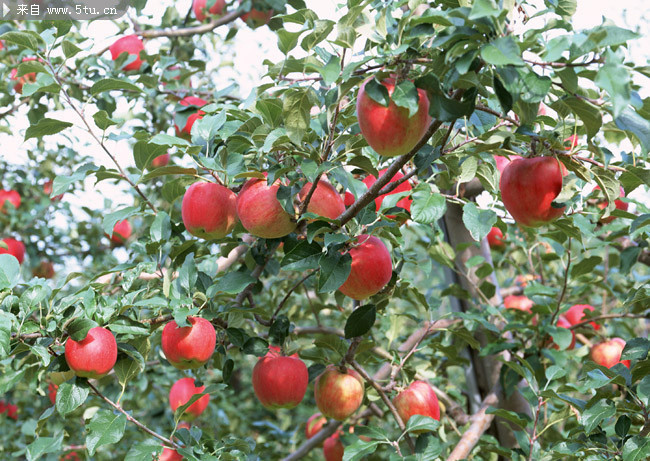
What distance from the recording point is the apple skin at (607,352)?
1715mm

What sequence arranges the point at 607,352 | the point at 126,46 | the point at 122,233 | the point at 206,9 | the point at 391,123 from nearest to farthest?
the point at 391,123
the point at 607,352
the point at 126,46
the point at 206,9
the point at 122,233

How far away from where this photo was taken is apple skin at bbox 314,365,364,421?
1.32m

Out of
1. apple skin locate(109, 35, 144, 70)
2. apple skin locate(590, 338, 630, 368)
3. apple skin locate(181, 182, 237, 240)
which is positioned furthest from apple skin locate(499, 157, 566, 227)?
apple skin locate(109, 35, 144, 70)

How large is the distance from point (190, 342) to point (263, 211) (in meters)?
0.30

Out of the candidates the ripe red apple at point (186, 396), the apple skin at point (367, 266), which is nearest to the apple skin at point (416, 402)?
the apple skin at point (367, 266)

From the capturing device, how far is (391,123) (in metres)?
0.81

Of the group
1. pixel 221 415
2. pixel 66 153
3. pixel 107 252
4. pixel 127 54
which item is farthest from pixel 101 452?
pixel 127 54

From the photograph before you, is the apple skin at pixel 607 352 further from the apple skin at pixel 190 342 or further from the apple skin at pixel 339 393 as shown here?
the apple skin at pixel 190 342

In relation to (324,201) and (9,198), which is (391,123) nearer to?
(324,201)

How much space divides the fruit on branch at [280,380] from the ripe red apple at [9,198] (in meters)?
1.78

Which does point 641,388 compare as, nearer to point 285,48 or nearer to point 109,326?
point 285,48

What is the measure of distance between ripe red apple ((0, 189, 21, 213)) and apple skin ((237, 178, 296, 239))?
1944 mm

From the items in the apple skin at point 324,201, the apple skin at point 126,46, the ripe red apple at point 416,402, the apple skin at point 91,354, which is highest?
the apple skin at point 324,201

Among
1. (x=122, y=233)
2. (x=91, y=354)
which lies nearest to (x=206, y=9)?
(x=122, y=233)
